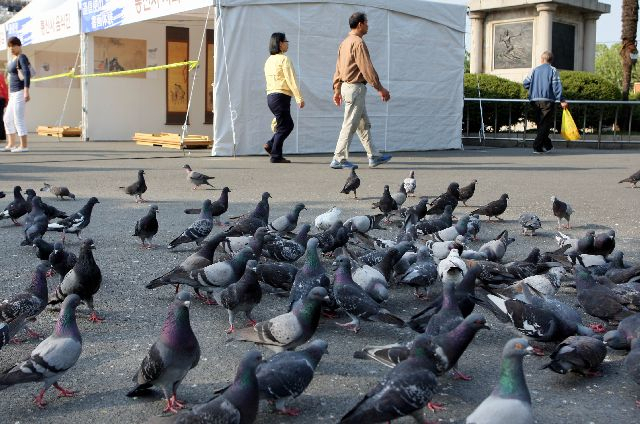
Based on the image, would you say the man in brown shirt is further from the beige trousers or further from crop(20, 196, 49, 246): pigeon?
crop(20, 196, 49, 246): pigeon

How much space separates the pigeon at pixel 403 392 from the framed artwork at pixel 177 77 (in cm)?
2060

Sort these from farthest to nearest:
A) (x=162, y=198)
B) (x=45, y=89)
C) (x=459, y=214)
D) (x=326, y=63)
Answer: (x=45, y=89), (x=326, y=63), (x=162, y=198), (x=459, y=214)

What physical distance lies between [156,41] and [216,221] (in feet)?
51.8

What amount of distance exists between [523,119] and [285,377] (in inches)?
915

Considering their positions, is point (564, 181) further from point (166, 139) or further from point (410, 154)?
point (166, 139)

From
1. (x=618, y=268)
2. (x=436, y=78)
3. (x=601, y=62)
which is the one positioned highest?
(x=601, y=62)

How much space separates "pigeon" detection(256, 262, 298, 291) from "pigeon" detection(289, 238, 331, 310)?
0.93 feet

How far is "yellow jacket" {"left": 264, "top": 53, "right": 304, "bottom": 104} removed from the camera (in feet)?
45.1

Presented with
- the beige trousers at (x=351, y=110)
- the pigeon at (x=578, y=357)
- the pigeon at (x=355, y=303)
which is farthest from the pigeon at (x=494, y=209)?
the beige trousers at (x=351, y=110)

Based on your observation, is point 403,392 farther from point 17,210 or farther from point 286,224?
point 17,210

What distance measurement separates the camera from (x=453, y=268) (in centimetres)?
507

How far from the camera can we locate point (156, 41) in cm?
2278

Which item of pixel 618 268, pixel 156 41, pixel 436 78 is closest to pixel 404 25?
pixel 436 78

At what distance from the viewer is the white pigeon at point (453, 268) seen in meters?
5.06
